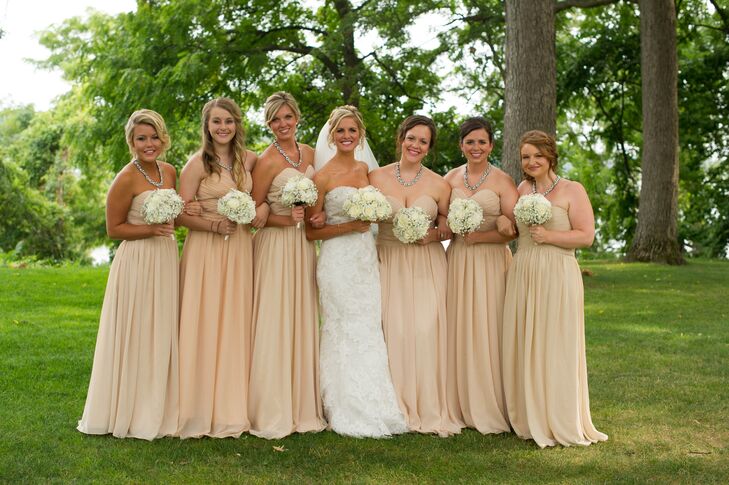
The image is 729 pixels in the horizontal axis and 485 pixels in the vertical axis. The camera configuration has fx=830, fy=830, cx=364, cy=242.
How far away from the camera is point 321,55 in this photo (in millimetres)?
22906

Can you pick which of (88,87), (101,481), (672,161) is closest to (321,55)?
(88,87)

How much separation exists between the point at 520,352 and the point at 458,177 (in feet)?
5.11

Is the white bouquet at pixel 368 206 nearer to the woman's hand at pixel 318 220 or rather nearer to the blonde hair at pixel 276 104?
the woman's hand at pixel 318 220

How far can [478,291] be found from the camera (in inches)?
271

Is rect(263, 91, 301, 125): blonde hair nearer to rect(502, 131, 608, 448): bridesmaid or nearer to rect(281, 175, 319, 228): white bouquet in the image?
rect(281, 175, 319, 228): white bouquet

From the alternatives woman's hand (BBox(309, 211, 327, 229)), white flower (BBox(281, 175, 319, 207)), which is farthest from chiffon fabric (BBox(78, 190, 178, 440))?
woman's hand (BBox(309, 211, 327, 229))

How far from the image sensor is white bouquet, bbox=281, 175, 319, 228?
6426 mm

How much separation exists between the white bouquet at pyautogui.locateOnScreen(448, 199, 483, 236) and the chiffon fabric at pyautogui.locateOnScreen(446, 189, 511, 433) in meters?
0.28

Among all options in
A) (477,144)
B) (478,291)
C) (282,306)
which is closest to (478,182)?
(477,144)

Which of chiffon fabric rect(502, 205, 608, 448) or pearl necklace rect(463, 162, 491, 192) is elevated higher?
pearl necklace rect(463, 162, 491, 192)

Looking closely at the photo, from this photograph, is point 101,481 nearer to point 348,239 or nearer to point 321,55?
point 348,239

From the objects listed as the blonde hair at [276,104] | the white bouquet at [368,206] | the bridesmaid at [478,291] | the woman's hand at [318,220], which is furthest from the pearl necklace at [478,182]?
the blonde hair at [276,104]

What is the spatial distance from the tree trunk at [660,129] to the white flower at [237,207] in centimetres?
1525

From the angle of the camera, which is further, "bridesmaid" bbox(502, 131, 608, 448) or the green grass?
"bridesmaid" bbox(502, 131, 608, 448)
